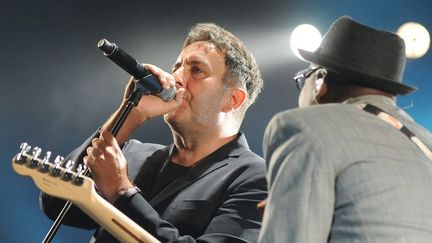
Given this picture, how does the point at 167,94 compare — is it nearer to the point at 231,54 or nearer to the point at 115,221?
the point at 115,221

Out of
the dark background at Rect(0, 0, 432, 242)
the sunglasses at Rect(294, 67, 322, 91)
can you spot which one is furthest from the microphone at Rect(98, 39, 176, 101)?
the dark background at Rect(0, 0, 432, 242)

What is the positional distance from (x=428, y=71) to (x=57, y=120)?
7.23 feet

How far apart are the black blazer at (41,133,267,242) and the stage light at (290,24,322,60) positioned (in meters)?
1.58

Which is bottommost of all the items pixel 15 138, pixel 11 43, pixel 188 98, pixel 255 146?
pixel 255 146

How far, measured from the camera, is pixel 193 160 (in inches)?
100

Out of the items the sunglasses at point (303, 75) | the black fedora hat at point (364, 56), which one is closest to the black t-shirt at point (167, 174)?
the sunglasses at point (303, 75)

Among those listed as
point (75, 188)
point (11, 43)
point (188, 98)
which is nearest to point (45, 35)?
point (11, 43)

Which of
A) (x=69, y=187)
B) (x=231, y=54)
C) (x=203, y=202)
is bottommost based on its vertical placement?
(x=203, y=202)

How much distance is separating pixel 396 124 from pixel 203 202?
92cm

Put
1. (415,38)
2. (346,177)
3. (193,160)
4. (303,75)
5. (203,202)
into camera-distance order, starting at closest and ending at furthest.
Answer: (346,177), (303,75), (203,202), (193,160), (415,38)

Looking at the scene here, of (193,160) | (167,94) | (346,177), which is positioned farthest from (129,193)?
(346,177)

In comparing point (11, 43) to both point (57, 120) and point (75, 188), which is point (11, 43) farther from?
point (75, 188)

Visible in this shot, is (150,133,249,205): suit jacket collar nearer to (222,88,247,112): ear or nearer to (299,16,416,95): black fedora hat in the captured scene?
(222,88,247,112): ear

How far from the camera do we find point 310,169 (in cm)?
130
